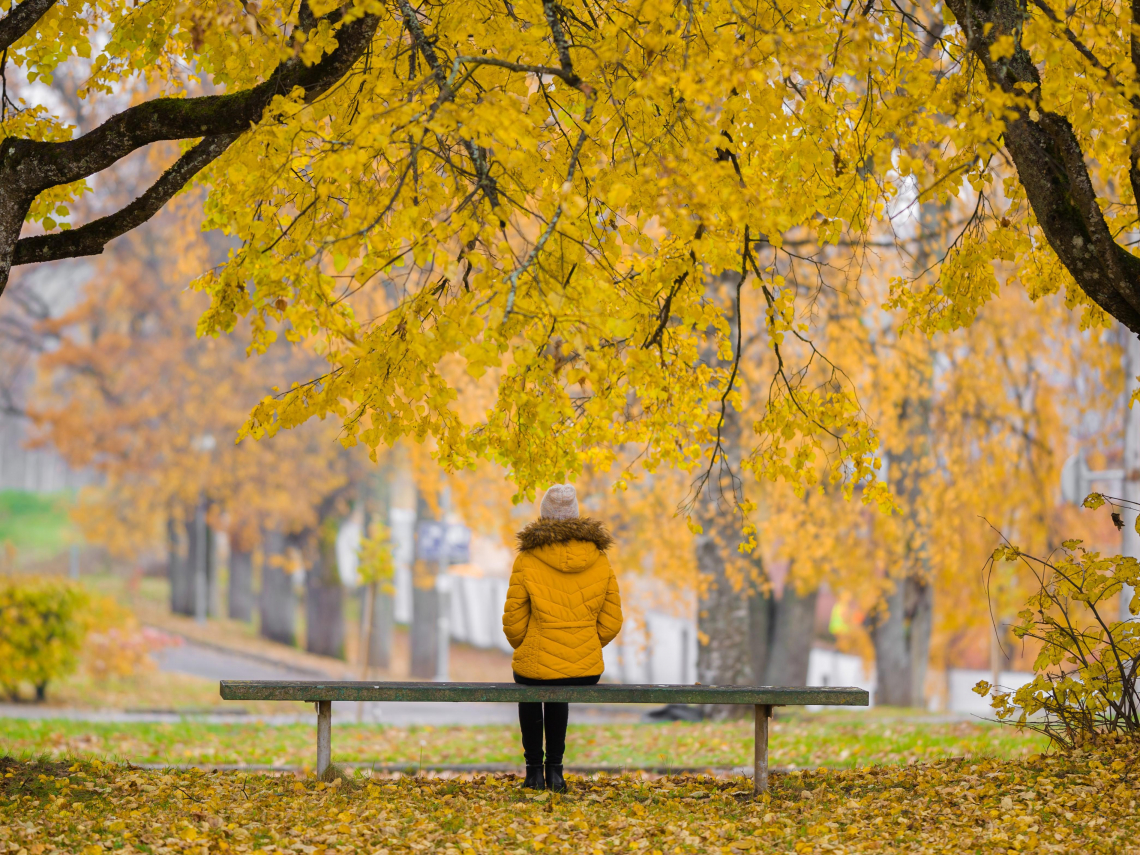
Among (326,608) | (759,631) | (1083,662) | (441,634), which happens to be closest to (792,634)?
(759,631)

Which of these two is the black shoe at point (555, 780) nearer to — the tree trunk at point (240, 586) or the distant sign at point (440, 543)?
the distant sign at point (440, 543)

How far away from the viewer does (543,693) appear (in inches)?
193

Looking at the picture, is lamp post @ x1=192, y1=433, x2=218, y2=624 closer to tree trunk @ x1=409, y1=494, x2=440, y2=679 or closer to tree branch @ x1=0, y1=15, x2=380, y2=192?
tree trunk @ x1=409, y1=494, x2=440, y2=679

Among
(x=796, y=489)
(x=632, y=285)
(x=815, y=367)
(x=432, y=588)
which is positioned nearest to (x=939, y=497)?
(x=815, y=367)

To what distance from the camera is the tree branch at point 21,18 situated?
15.4 feet

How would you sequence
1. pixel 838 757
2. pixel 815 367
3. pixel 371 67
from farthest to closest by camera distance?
pixel 815 367 < pixel 838 757 < pixel 371 67

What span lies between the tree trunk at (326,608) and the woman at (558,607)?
701 inches

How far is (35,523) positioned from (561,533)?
44.6m

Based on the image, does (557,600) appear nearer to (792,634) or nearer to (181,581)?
(792,634)

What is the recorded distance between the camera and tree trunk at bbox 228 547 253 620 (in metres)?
25.5

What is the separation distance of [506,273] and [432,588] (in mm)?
16614

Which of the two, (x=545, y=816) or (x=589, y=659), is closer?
(x=545, y=816)

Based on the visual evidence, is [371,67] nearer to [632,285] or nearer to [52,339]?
[632,285]

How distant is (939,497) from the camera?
466 inches
